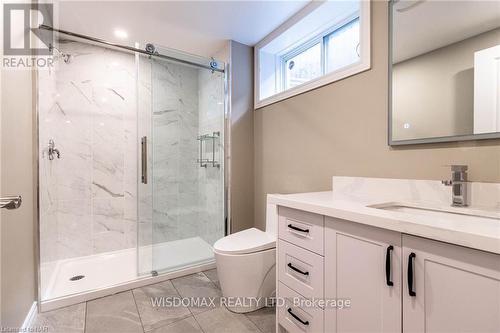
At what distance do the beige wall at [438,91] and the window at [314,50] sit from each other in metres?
0.30

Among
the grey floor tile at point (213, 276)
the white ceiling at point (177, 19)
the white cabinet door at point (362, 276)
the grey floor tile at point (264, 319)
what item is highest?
the white ceiling at point (177, 19)

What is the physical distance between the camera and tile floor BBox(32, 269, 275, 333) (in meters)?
1.49

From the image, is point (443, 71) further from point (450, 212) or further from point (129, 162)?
point (129, 162)

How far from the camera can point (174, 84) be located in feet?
7.86

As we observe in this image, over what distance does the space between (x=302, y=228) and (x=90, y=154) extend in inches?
94.6

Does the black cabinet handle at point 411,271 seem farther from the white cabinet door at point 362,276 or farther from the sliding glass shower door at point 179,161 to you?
the sliding glass shower door at point 179,161

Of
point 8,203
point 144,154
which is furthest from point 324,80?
point 8,203

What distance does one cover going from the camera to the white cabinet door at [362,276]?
82 centimetres

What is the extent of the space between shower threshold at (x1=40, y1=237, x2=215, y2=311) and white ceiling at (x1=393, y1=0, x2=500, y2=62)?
2.32 meters

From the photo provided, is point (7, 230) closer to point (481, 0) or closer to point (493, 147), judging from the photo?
point (493, 147)

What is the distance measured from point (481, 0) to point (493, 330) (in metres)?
1.30

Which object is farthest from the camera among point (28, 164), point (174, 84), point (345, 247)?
point (174, 84)

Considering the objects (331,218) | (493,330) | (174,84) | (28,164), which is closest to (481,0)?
(331,218)

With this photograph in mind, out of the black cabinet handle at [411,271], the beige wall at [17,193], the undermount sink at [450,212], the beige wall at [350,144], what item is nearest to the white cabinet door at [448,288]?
the black cabinet handle at [411,271]
